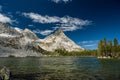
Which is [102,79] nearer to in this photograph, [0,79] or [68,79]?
[68,79]

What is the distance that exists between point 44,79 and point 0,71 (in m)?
10.7

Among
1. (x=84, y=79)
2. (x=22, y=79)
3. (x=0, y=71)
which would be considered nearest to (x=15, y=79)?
(x=22, y=79)

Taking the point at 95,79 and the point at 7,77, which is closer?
Result: the point at 7,77

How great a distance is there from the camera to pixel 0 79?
145ft

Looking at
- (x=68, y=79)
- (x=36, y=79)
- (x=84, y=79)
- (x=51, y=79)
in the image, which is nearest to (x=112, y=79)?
(x=84, y=79)

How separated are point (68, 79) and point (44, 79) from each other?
17.9ft

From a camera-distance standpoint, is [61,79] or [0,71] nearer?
[0,71]

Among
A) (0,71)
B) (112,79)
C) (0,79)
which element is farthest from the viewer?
(112,79)

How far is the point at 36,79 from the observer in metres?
53.8

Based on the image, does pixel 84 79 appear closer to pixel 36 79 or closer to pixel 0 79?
pixel 36 79

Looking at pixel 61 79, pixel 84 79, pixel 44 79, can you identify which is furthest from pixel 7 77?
pixel 84 79

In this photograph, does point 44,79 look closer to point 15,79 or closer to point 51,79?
point 51,79

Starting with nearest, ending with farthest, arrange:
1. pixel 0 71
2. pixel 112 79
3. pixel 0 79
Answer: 1. pixel 0 79
2. pixel 0 71
3. pixel 112 79

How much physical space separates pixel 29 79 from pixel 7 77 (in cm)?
669
